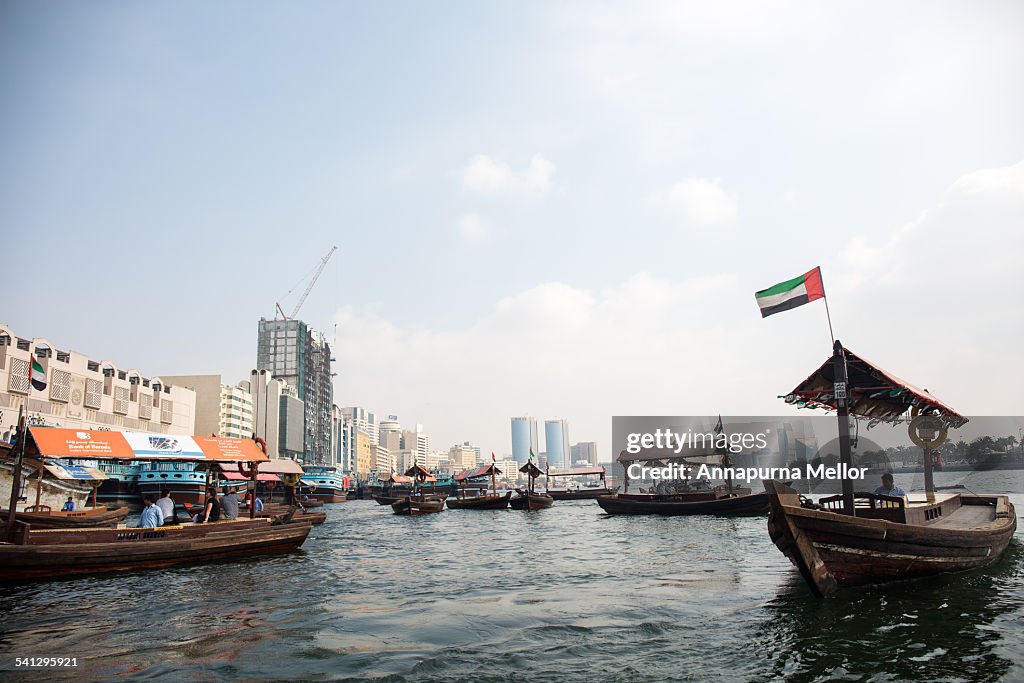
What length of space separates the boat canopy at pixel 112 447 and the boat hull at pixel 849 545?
18784 mm

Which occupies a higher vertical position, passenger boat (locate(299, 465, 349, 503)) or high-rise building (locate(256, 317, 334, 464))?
high-rise building (locate(256, 317, 334, 464))

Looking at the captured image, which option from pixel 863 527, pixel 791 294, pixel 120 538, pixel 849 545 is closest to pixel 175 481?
pixel 120 538

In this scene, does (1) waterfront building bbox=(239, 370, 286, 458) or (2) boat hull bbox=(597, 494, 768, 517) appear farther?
(1) waterfront building bbox=(239, 370, 286, 458)

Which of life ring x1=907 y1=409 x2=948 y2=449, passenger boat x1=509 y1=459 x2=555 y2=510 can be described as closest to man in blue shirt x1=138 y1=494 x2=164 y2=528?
life ring x1=907 y1=409 x2=948 y2=449

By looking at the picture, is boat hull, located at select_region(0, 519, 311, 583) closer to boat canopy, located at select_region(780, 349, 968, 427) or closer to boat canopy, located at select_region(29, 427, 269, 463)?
boat canopy, located at select_region(29, 427, 269, 463)

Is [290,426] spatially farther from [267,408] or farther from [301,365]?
[301,365]

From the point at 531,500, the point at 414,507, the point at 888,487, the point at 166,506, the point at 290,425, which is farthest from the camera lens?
the point at 290,425

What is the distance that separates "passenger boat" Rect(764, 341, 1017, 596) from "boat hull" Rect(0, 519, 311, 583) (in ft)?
51.7

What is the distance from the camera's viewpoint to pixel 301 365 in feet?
561

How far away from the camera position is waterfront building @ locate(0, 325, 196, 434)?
185ft

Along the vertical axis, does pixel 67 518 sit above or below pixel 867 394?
below

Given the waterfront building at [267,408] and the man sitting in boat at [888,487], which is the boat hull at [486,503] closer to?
the man sitting in boat at [888,487]

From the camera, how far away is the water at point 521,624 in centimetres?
873

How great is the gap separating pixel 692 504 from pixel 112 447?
31.4 metres
